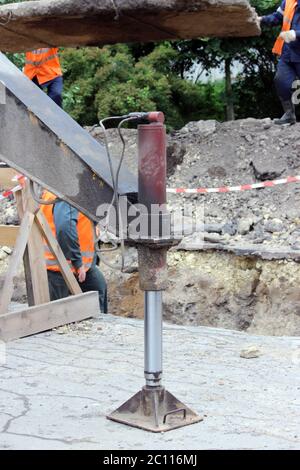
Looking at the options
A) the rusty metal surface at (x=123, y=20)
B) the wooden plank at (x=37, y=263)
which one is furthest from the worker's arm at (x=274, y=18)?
the rusty metal surface at (x=123, y=20)

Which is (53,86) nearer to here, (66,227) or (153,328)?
(66,227)

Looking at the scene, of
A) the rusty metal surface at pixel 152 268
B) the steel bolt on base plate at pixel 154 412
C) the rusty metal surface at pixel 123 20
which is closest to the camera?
the rusty metal surface at pixel 123 20

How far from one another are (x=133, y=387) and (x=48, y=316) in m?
1.69

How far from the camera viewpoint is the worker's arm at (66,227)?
7082 mm

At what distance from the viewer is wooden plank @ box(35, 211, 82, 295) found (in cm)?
662

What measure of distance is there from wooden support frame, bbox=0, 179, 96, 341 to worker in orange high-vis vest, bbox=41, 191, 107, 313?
1.16ft

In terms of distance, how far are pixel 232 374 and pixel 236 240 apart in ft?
15.6

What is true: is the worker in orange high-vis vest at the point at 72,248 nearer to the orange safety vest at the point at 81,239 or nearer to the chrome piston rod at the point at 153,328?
the orange safety vest at the point at 81,239

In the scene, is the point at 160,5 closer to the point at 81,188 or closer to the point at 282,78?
the point at 81,188

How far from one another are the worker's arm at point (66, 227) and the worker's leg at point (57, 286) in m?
0.33

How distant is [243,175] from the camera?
11.3 metres

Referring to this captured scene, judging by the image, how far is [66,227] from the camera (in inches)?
279

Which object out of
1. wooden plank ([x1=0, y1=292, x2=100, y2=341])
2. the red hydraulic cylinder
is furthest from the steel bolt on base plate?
wooden plank ([x1=0, y1=292, x2=100, y2=341])

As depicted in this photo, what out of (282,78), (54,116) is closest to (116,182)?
(54,116)
